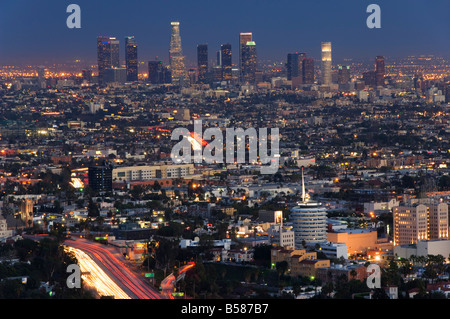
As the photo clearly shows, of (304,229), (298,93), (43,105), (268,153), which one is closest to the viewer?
(304,229)

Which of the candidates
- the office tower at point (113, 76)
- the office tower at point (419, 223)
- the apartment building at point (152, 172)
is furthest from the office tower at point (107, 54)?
the office tower at point (419, 223)

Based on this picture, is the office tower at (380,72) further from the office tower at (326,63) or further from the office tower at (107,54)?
the office tower at (107,54)

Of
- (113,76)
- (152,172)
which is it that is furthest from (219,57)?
(152,172)

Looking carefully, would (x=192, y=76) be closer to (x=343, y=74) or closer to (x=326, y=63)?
(x=326, y=63)

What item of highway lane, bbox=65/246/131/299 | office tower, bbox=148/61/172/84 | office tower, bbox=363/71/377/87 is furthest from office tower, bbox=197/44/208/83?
highway lane, bbox=65/246/131/299

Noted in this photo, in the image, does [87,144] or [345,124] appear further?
[345,124]
